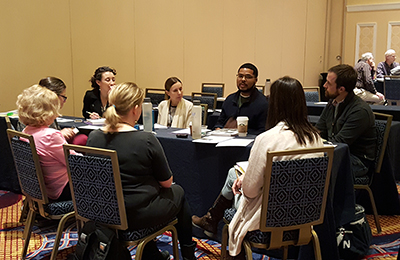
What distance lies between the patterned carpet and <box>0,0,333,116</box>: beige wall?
2.58m

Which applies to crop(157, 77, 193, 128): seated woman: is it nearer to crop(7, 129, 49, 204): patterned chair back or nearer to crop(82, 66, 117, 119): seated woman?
crop(82, 66, 117, 119): seated woman

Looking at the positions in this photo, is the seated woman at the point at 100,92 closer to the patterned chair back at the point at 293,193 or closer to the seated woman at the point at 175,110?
the seated woman at the point at 175,110

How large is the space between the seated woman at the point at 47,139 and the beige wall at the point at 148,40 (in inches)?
120

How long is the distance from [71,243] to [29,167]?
2.69 ft

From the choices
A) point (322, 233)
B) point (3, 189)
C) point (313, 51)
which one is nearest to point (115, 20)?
point (3, 189)

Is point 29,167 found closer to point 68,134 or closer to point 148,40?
point 68,134

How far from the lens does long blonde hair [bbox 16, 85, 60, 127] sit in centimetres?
289

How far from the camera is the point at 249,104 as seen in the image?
163 inches

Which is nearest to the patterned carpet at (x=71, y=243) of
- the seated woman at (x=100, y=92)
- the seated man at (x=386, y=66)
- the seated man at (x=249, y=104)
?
the seated man at (x=249, y=104)

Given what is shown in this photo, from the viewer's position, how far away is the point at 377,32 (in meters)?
12.0

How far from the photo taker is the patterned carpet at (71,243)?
3142mm

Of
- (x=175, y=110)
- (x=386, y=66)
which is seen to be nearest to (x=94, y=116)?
(x=175, y=110)

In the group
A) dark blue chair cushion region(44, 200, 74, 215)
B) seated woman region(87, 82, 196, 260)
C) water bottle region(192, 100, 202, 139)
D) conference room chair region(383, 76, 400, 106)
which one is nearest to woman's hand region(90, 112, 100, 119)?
water bottle region(192, 100, 202, 139)

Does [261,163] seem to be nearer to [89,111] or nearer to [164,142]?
[164,142]
